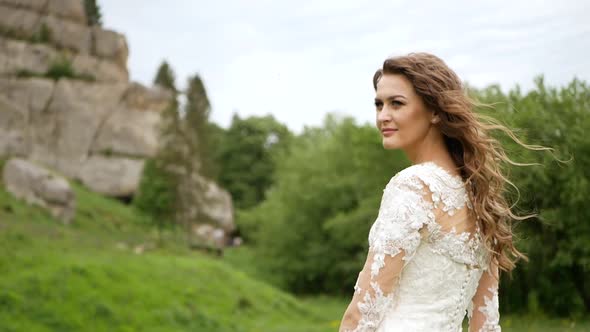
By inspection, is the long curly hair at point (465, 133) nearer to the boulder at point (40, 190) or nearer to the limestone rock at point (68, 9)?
the boulder at point (40, 190)

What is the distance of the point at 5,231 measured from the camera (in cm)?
1814

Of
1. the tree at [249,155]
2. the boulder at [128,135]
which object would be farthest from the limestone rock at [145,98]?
the tree at [249,155]

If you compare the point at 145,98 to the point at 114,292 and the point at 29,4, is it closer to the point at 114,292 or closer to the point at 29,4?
the point at 29,4

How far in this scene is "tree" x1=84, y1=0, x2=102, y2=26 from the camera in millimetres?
43094

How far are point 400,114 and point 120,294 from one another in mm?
12945

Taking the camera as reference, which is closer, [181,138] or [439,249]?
[439,249]

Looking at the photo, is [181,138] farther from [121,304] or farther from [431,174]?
[431,174]

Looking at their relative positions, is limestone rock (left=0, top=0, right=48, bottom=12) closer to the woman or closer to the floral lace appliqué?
the woman

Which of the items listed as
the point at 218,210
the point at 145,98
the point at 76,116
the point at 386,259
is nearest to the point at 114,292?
the point at 386,259

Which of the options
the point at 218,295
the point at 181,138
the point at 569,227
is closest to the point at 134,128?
the point at 181,138

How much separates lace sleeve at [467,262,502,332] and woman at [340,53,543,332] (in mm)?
63

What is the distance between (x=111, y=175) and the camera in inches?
1624

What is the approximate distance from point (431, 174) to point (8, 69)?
40.9 meters

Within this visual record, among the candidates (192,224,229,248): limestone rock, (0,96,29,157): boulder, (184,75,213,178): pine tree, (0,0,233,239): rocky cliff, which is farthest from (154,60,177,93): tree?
(0,96,29,157): boulder
